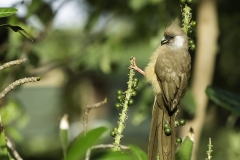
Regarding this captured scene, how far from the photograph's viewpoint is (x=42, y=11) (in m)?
3.77

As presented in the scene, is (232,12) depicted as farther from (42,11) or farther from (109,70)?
(42,11)

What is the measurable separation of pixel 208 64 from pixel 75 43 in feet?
12.8

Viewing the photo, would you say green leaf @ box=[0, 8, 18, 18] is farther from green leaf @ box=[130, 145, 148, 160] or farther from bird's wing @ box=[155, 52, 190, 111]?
bird's wing @ box=[155, 52, 190, 111]

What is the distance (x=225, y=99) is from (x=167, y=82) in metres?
0.40

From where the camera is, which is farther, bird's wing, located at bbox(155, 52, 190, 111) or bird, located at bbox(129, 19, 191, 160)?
bird's wing, located at bbox(155, 52, 190, 111)

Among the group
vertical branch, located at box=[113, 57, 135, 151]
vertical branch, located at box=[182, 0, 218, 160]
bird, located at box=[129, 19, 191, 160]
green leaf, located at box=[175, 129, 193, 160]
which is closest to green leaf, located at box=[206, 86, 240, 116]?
bird, located at box=[129, 19, 191, 160]

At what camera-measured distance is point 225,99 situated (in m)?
1.84

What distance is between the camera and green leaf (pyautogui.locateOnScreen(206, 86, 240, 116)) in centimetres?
176

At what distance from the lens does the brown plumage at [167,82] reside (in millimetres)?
1611

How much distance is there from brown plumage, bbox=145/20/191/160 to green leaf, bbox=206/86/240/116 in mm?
140

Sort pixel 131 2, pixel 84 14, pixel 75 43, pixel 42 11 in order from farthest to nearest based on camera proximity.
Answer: pixel 75 43, pixel 84 14, pixel 42 11, pixel 131 2

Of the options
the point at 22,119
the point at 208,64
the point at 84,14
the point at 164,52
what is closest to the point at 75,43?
the point at 84,14

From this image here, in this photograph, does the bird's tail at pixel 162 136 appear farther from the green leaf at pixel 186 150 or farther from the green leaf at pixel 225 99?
the green leaf at pixel 225 99

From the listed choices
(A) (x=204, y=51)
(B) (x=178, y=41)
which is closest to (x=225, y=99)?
(B) (x=178, y=41)
